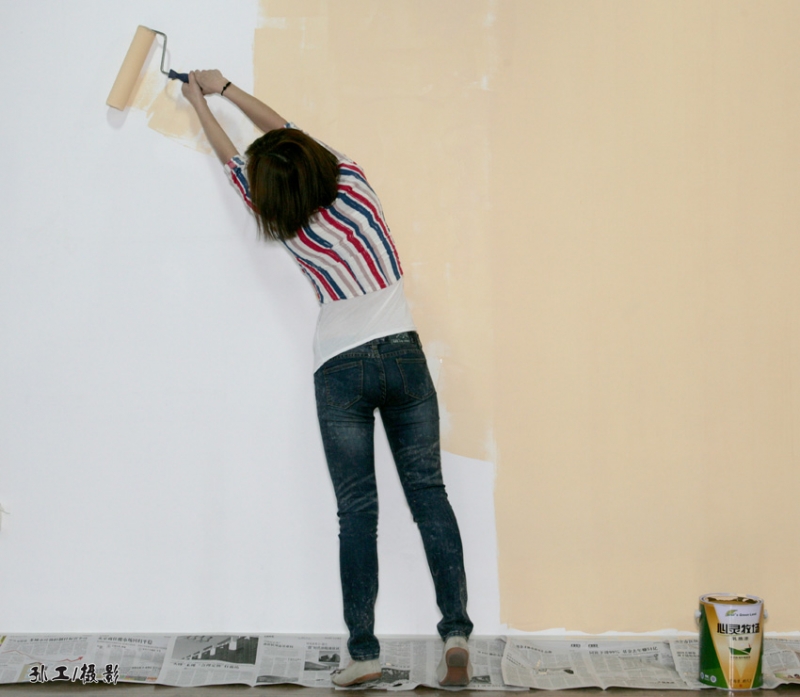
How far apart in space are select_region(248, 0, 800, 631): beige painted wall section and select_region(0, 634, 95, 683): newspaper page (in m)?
0.92

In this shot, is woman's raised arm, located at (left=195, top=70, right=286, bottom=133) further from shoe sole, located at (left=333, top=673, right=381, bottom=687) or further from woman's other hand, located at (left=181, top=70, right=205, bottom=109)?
shoe sole, located at (left=333, top=673, right=381, bottom=687)

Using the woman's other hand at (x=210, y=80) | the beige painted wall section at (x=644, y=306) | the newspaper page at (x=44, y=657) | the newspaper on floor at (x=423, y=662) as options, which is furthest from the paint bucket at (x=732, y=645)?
the woman's other hand at (x=210, y=80)

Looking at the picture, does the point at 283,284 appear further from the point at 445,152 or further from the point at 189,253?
the point at 445,152

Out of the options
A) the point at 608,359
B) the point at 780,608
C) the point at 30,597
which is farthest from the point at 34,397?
the point at 780,608

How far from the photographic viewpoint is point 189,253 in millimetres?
1785

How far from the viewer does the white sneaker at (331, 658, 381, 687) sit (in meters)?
1.48

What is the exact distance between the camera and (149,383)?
1.78 meters

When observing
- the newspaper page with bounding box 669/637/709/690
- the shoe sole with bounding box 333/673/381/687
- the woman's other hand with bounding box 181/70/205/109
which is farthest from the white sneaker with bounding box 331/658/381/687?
the woman's other hand with bounding box 181/70/205/109

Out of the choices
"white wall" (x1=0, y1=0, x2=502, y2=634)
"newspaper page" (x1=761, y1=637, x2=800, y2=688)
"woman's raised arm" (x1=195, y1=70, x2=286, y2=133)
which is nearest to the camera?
"newspaper page" (x1=761, y1=637, x2=800, y2=688)

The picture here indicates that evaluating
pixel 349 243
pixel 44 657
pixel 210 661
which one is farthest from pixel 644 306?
pixel 44 657

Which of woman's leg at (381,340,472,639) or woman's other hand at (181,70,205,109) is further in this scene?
woman's other hand at (181,70,205,109)

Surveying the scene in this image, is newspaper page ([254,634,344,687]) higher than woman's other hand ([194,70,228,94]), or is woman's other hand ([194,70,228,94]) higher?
woman's other hand ([194,70,228,94])

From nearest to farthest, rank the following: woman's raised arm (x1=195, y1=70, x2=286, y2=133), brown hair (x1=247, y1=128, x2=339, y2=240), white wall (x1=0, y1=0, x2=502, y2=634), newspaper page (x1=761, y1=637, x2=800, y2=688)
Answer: brown hair (x1=247, y1=128, x2=339, y2=240), newspaper page (x1=761, y1=637, x2=800, y2=688), woman's raised arm (x1=195, y1=70, x2=286, y2=133), white wall (x1=0, y1=0, x2=502, y2=634)

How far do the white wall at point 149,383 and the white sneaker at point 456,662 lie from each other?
10.5 inches
